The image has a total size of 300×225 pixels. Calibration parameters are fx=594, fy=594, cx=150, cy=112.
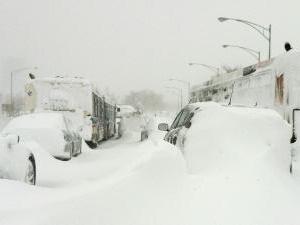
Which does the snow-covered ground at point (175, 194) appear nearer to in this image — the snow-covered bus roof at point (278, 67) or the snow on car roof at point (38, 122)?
the snow-covered bus roof at point (278, 67)

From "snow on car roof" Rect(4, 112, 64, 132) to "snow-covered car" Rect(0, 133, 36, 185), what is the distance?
621 centimetres

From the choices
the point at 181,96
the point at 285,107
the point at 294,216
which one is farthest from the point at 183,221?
the point at 181,96

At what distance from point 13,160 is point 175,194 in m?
2.85

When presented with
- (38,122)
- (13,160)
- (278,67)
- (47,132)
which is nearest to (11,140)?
(13,160)

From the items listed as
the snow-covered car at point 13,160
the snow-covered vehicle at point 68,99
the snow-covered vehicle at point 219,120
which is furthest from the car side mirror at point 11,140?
the snow-covered vehicle at point 68,99

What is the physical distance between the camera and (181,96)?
105500mm

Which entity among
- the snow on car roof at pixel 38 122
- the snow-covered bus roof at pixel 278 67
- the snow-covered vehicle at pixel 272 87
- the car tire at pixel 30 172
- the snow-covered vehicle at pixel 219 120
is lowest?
the car tire at pixel 30 172

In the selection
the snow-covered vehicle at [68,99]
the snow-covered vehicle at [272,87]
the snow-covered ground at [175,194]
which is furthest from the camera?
the snow-covered vehicle at [68,99]

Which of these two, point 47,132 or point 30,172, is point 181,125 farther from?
point 47,132

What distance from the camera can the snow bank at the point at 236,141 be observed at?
802cm

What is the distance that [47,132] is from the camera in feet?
49.1

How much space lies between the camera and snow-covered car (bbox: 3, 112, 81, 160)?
1465 cm

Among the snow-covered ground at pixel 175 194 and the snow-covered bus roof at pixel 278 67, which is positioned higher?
the snow-covered bus roof at pixel 278 67

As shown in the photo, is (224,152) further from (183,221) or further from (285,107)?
(285,107)
